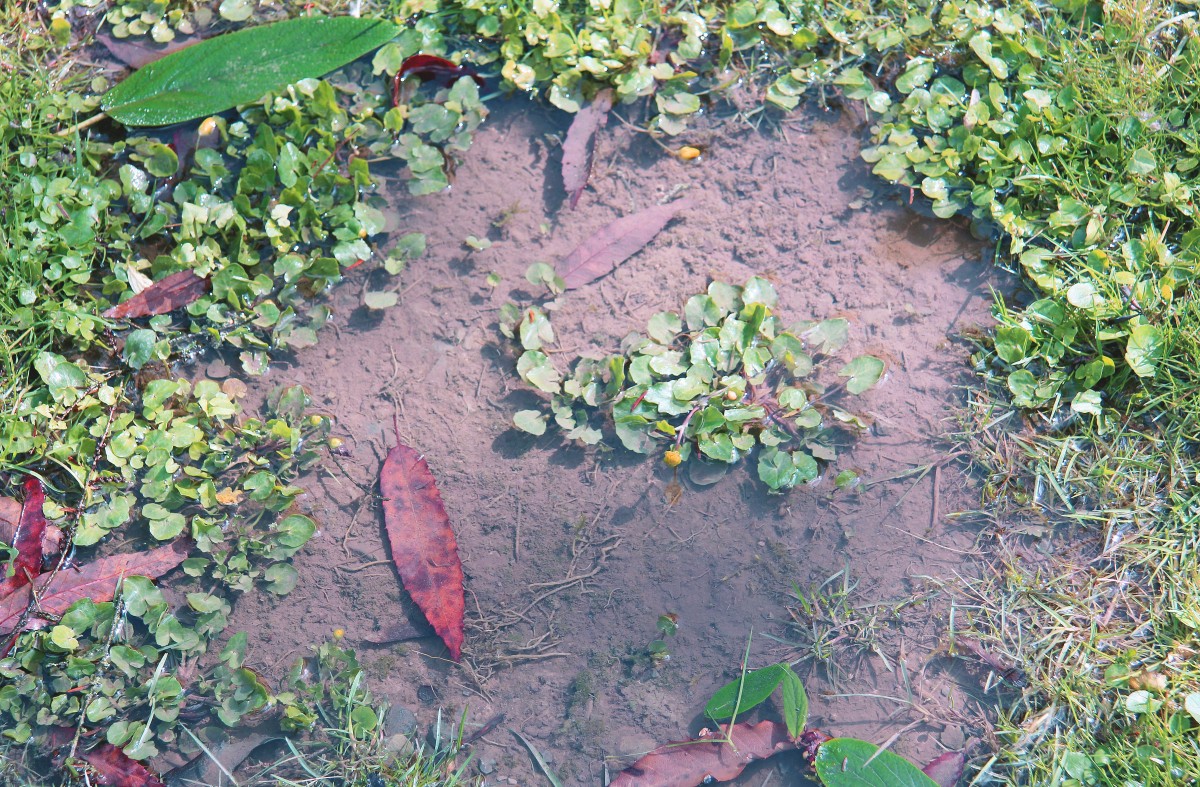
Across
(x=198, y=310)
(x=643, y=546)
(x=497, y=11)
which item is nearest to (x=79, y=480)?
(x=198, y=310)

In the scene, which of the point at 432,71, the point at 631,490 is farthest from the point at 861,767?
the point at 432,71

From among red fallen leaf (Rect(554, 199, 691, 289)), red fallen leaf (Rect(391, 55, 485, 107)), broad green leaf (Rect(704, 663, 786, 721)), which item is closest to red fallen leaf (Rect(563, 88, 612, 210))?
red fallen leaf (Rect(554, 199, 691, 289))

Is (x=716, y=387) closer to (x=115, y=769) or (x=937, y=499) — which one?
(x=937, y=499)

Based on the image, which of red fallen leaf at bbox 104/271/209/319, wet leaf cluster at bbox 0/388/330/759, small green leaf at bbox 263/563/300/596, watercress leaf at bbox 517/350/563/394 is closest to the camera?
wet leaf cluster at bbox 0/388/330/759

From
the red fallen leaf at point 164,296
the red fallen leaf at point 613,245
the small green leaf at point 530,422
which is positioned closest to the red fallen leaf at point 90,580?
the red fallen leaf at point 164,296

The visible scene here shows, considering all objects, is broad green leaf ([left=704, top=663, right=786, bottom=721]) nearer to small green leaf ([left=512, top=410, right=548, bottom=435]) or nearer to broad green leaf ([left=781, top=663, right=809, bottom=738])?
broad green leaf ([left=781, top=663, right=809, bottom=738])

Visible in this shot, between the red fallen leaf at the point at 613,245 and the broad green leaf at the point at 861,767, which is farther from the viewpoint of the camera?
the red fallen leaf at the point at 613,245

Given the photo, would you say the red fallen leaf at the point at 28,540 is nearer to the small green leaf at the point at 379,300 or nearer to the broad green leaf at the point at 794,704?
the small green leaf at the point at 379,300
